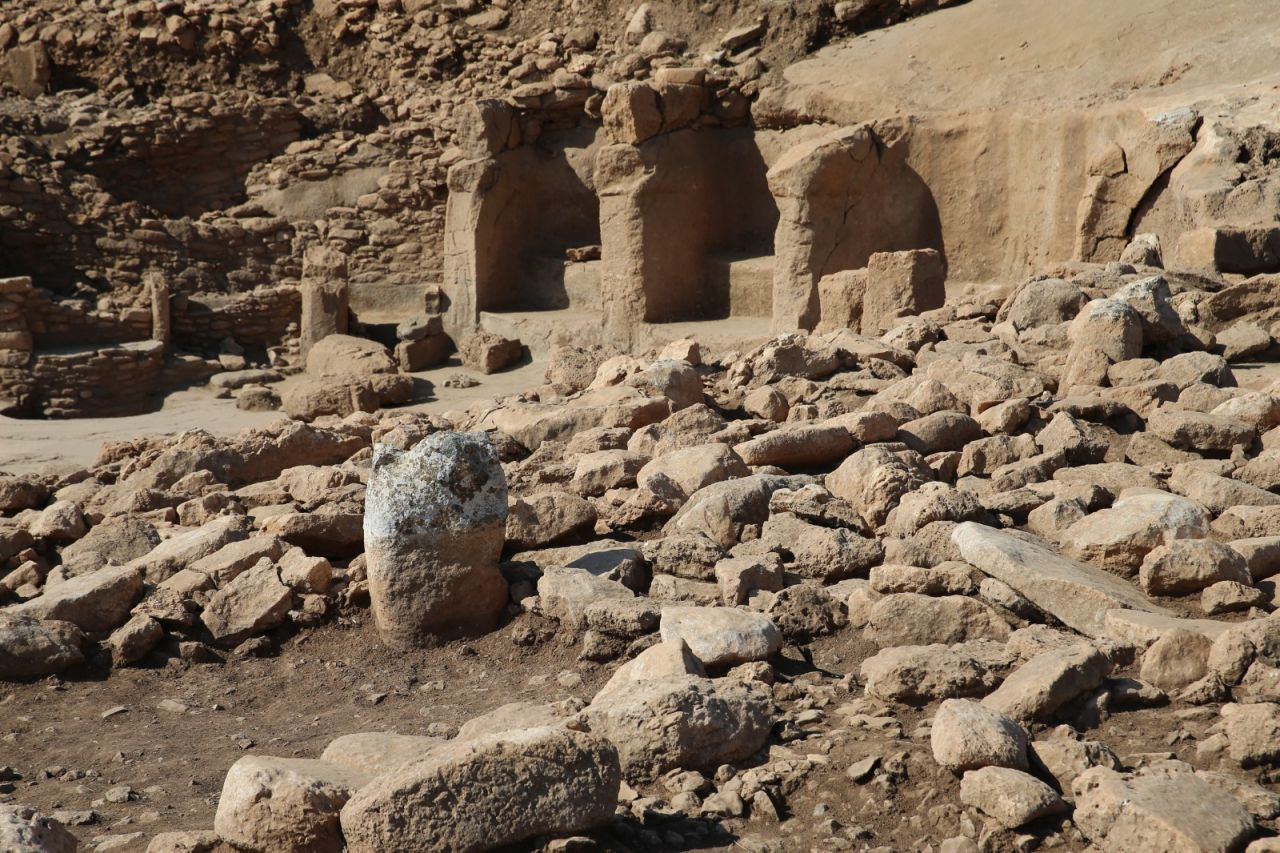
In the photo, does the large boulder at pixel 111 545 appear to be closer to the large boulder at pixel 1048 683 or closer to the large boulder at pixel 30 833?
the large boulder at pixel 30 833

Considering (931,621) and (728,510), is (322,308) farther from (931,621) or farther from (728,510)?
(931,621)

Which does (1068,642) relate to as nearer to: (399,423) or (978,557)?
Result: (978,557)

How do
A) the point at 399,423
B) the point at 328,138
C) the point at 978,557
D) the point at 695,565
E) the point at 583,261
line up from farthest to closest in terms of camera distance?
1. the point at 328,138
2. the point at 583,261
3. the point at 399,423
4. the point at 695,565
5. the point at 978,557

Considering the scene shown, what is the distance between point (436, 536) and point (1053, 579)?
74.7 inches

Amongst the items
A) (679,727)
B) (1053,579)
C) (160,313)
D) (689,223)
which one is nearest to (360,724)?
(679,727)

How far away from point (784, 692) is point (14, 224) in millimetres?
13459

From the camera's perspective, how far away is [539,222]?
14344mm

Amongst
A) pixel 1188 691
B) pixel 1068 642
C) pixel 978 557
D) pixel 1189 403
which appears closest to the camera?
pixel 1188 691

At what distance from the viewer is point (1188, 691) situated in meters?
3.17

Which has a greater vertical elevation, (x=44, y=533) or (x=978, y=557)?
(x=978, y=557)

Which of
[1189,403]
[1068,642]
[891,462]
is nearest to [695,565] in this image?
[891,462]

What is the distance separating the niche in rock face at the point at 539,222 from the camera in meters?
13.9

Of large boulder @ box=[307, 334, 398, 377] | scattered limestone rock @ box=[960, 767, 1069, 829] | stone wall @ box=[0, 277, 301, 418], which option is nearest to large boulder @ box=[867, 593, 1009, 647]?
scattered limestone rock @ box=[960, 767, 1069, 829]

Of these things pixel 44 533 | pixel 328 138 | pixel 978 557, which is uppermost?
pixel 328 138
